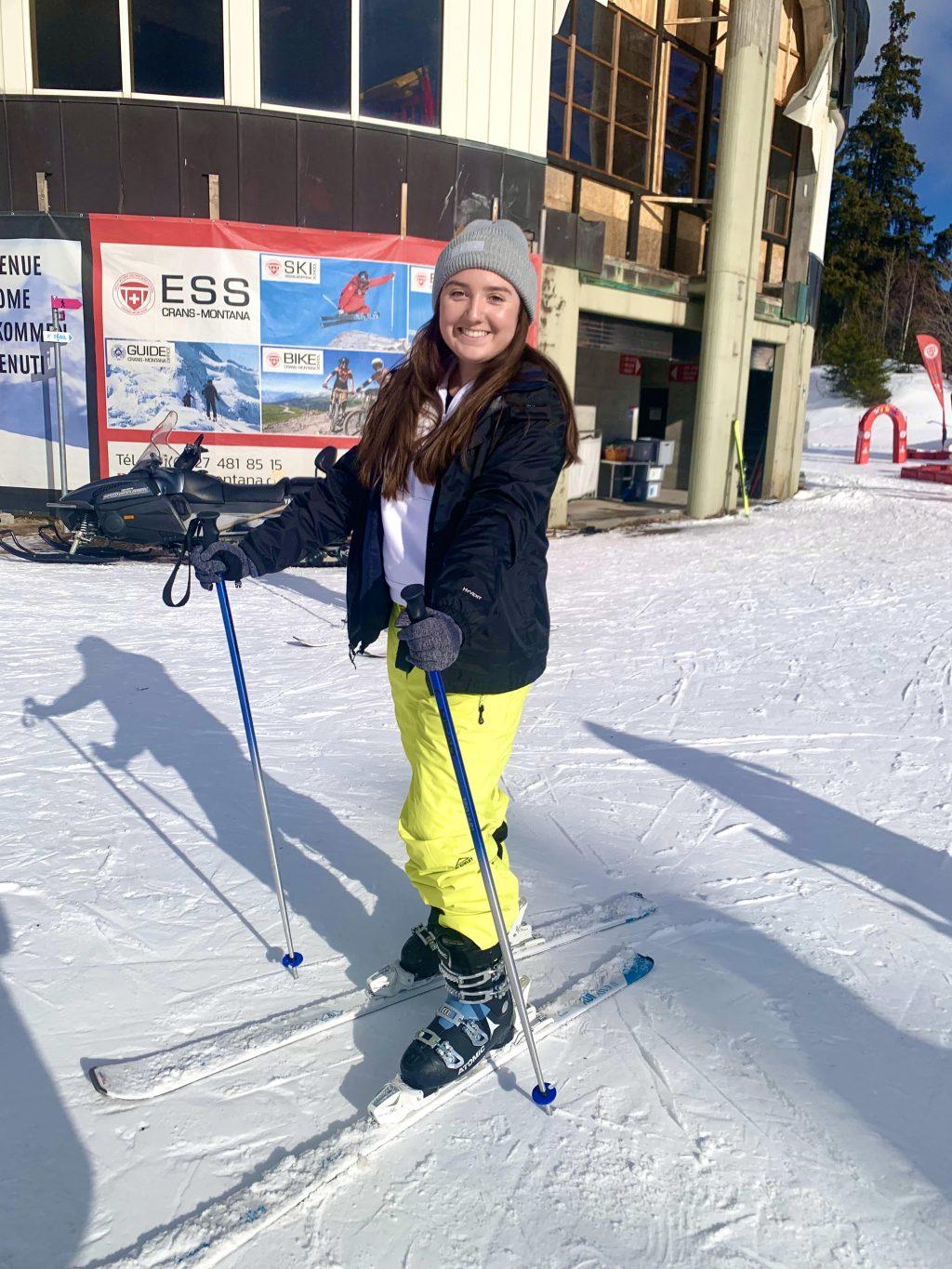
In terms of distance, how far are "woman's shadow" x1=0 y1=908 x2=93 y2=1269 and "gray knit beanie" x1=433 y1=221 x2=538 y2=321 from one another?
2076 millimetres

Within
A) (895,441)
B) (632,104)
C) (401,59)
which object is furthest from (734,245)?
(895,441)

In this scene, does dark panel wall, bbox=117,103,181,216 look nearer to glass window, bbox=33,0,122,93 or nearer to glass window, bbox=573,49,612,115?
glass window, bbox=33,0,122,93

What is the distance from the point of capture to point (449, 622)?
195 cm

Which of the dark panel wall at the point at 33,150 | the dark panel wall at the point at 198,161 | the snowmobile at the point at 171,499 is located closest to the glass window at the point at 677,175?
the dark panel wall at the point at 198,161

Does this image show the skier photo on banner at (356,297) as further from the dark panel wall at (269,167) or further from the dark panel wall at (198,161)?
the dark panel wall at (269,167)

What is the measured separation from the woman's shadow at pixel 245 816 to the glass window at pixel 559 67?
1008 cm

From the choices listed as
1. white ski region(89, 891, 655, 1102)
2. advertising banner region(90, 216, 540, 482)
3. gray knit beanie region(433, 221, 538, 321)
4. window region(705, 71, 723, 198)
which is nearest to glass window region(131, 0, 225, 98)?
advertising banner region(90, 216, 540, 482)

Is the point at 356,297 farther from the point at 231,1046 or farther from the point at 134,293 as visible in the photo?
the point at 231,1046

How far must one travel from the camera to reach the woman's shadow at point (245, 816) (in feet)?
9.55

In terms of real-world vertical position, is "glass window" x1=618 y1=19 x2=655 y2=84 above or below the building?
above

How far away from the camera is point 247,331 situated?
9680mm

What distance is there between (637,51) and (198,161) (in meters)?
7.54

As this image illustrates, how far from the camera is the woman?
2.14 m

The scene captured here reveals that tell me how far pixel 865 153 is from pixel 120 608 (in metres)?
54.7
